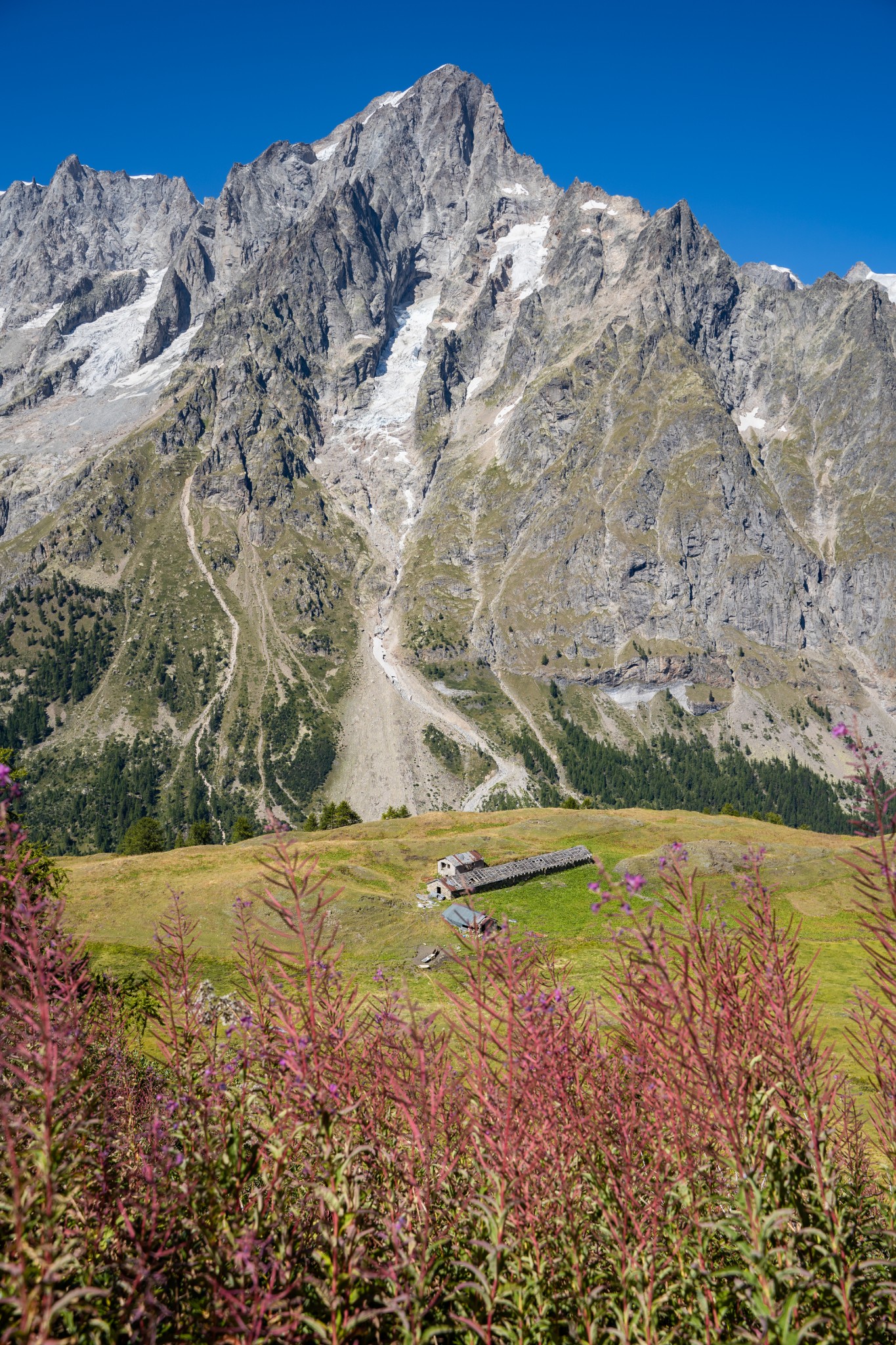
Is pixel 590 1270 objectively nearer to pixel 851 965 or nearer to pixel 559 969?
pixel 559 969

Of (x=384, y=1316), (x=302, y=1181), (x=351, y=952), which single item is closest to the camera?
(x=384, y=1316)

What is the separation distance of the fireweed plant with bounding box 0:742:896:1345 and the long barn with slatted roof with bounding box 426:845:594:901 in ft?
166

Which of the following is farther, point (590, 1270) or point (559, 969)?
point (559, 969)

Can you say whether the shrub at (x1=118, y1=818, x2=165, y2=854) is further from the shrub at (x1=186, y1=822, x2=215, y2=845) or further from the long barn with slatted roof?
the long barn with slatted roof

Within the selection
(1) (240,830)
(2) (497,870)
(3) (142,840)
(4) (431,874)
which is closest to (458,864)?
(2) (497,870)

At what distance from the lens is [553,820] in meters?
83.8

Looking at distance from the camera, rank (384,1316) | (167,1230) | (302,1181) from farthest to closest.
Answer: (302,1181) → (384,1316) → (167,1230)

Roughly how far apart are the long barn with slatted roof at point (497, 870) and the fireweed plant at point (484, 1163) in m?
50.5

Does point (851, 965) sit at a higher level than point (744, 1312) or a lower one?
lower

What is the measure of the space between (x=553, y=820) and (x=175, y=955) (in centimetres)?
7782

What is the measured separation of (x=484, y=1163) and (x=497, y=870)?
192 feet

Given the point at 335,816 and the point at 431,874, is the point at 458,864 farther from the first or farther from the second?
the point at 335,816

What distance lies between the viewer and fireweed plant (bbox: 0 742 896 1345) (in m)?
5.27

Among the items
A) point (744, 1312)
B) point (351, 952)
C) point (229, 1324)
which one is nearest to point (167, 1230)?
point (229, 1324)
